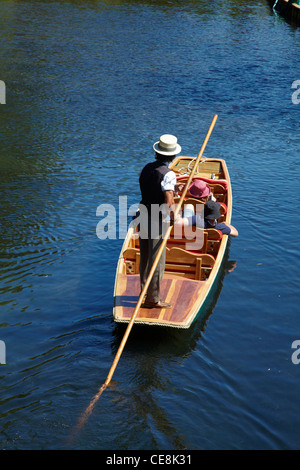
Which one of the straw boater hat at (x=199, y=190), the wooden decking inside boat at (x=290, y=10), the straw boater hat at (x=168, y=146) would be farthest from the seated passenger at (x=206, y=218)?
the wooden decking inside boat at (x=290, y=10)

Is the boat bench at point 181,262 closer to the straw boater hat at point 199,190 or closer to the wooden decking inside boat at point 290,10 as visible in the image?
the straw boater hat at point 199,190

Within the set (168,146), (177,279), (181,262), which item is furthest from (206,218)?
(168,146)

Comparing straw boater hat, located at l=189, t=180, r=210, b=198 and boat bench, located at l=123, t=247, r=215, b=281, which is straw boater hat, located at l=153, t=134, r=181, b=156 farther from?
straw boater hat, located at l=189, t=180, r=210, b=198

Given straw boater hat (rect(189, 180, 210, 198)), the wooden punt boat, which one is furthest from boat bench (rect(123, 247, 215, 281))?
straw boater hat (rect(189, 180, 210, 198))

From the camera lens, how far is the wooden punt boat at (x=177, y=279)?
8.01m

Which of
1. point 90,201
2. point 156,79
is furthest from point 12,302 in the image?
point 156,79

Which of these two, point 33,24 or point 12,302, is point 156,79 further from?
point 12,302

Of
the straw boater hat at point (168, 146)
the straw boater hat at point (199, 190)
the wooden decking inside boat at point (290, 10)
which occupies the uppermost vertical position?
the straw boater hat at point (168, 146)

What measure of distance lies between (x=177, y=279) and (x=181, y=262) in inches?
15.9

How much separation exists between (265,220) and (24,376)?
7.37m

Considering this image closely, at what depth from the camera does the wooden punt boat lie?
801 centimetres

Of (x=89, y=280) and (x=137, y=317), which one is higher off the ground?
(x=137, y=317)

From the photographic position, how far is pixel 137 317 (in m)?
7.92

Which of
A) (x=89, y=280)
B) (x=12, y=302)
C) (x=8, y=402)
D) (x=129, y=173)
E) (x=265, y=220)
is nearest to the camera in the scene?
(x=8, y=402)
